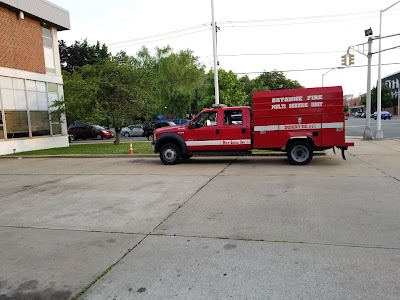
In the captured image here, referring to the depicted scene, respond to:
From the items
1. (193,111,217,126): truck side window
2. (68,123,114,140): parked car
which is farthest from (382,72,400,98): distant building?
(193,111,217,126): truck side window

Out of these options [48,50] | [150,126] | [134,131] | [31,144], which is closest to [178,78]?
[134,131]

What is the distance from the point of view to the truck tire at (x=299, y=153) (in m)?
11.2

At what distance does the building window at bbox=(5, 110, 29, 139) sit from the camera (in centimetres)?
1877

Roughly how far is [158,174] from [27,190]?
12.3 ft

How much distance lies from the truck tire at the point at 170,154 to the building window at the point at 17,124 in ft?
37.9

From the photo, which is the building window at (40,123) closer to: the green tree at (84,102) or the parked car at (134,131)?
the green tree at (84,102)

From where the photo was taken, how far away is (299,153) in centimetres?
1139

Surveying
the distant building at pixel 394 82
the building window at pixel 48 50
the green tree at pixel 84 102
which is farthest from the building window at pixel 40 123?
the distant building at pixel 394 82

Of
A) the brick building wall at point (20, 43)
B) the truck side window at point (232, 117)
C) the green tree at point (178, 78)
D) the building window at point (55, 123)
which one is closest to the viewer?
the truck side window at point (232, 117)

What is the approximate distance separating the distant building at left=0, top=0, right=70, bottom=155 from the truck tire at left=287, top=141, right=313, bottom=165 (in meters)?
15.8

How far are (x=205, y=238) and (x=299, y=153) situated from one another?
7.64 m

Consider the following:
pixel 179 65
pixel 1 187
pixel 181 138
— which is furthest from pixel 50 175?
pixel 179 65

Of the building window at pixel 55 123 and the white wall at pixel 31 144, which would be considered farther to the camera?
the building window at pixel 55 123

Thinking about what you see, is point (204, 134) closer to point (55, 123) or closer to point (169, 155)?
point (169, 155)
